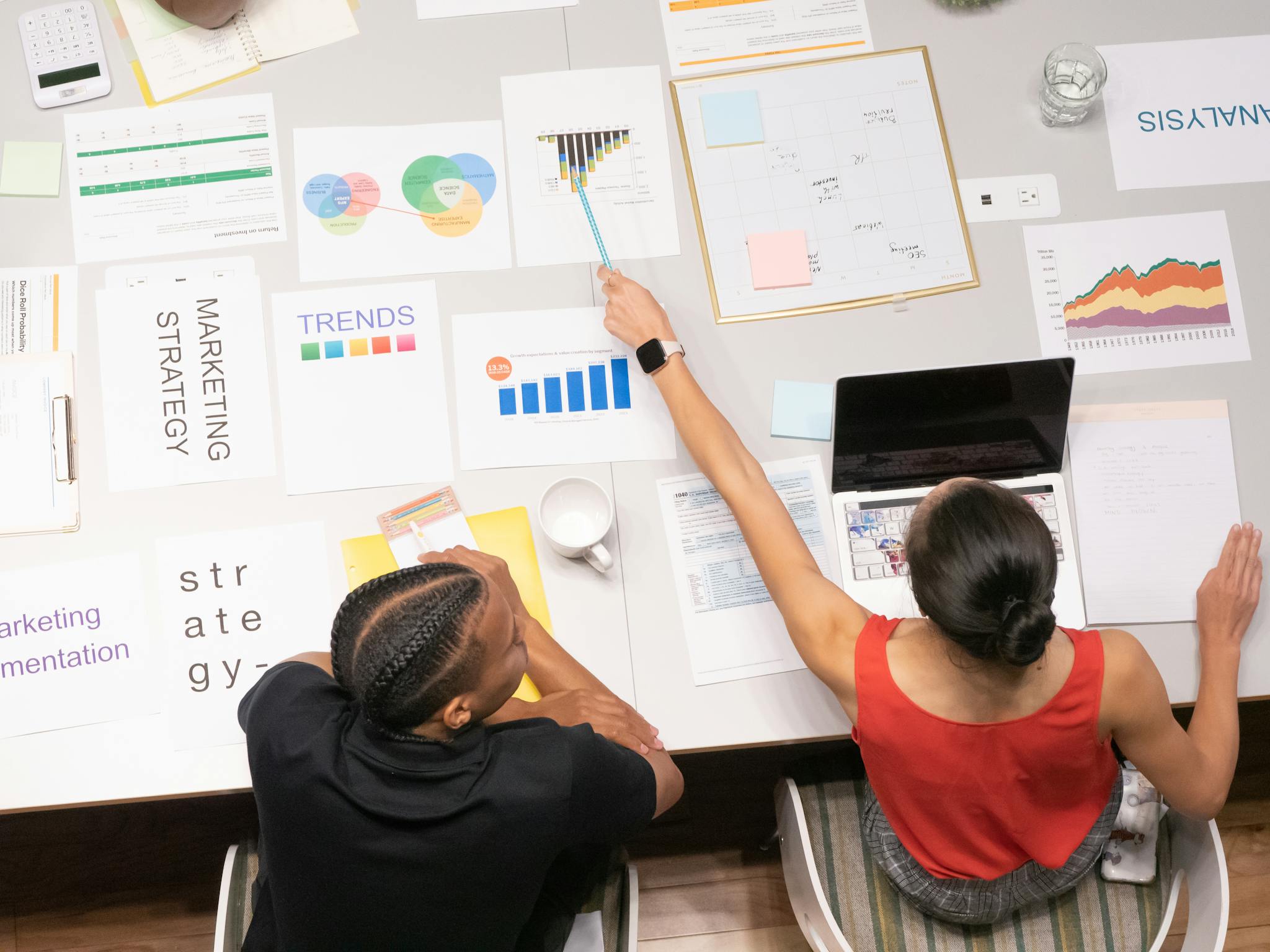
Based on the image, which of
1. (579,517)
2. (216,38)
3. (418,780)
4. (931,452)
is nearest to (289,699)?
(418,780)

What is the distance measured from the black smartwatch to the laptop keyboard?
33cm

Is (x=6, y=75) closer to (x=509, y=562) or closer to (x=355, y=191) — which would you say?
(x=355, y=191)

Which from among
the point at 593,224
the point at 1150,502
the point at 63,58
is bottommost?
the point at 1150,502

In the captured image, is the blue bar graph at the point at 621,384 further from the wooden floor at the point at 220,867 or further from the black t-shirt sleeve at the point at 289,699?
the wooden floor at the point at 220,867

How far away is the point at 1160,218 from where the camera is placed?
151cm

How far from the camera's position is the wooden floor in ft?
5.80

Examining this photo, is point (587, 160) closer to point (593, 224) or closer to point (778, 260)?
point (593, 224)

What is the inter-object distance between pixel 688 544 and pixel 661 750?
0.28 m

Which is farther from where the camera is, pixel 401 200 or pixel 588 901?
pixel 401 200

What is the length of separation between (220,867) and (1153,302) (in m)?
1.87

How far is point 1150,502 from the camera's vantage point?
1.38m

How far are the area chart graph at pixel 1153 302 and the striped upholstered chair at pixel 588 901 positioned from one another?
103 centimetres

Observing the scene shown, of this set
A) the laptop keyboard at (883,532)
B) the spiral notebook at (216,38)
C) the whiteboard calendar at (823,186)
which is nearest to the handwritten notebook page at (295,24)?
the spiral notebook at (216,38)

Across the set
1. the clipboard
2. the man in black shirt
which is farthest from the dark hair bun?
the clipboard
